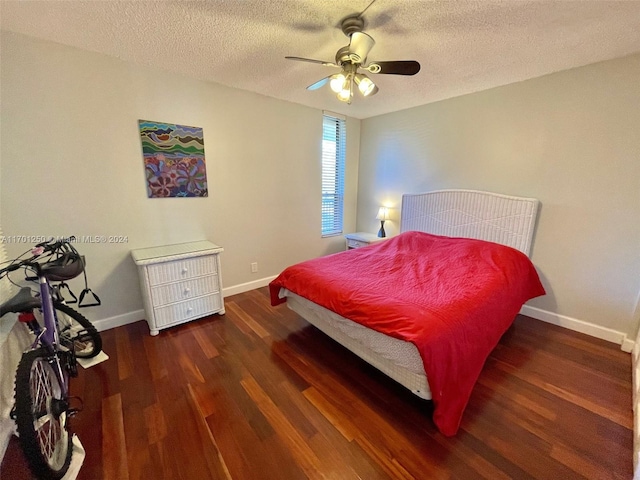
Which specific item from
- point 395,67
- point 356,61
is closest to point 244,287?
point 356,61

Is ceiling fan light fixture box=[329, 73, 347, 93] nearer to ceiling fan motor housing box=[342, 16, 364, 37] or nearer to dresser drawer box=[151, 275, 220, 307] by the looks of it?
ceiling fan motor housing box=[342, 16, 364, 37]

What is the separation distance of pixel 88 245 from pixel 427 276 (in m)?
2.94

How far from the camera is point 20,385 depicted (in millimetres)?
1099

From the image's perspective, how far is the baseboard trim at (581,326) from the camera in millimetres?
2223

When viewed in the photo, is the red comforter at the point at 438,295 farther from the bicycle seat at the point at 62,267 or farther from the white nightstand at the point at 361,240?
the bicycle seat at the point at 62,267

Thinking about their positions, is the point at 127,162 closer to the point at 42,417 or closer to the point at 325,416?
the point at 42,417

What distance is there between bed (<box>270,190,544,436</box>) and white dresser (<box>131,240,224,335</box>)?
0.71 metres

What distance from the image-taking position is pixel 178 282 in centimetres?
245

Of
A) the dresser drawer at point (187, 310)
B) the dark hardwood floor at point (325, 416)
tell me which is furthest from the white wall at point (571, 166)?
the dresser drawer at point (187, 310)

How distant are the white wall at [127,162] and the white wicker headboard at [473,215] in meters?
1.58

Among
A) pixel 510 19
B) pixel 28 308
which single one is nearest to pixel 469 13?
pixel 510 19

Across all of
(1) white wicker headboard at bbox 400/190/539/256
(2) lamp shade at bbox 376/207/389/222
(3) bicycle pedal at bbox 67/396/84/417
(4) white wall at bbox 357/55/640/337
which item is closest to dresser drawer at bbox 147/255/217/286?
(3) bicycle pedal at bbox 67/396/84/417

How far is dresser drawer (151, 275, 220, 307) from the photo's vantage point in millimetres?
2357

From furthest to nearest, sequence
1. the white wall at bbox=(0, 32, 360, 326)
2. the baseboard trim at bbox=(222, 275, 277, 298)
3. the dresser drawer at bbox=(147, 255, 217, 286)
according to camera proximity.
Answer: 1. the baseboard trim at bbox=(222, 275, 277, 298)
2. the dresser drawer at bbox=(147, 255, 217, 286)
3. the white wall at bbox=(0, 32, 360, 326)
